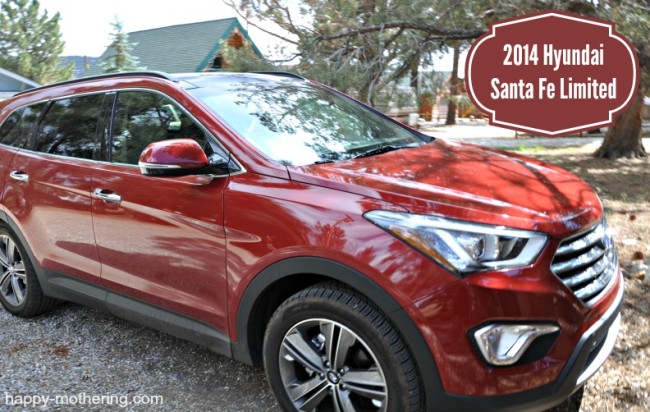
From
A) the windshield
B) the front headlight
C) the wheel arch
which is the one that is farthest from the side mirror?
the front headlight

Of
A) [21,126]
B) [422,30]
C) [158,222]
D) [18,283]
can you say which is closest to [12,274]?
[18,283]

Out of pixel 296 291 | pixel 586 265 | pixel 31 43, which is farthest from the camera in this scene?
pixel 31 43

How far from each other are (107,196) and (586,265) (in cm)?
253

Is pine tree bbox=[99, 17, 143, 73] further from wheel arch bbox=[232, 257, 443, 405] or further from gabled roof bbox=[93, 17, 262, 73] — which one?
wheel arch bbox=[232, 257, 443, 405]

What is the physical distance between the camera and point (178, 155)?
9.35 ft

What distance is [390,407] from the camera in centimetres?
242

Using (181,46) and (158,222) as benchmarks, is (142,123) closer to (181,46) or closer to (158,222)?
(158,222)

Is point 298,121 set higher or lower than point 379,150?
higher

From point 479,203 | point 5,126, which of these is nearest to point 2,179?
point 5,126

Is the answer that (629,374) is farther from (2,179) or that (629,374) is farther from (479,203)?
(2,179)

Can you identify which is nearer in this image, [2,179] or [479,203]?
[479,203]

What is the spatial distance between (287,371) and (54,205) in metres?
→ 2.02

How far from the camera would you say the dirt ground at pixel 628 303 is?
3.03 m

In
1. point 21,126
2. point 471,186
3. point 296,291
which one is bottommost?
point 296,291
